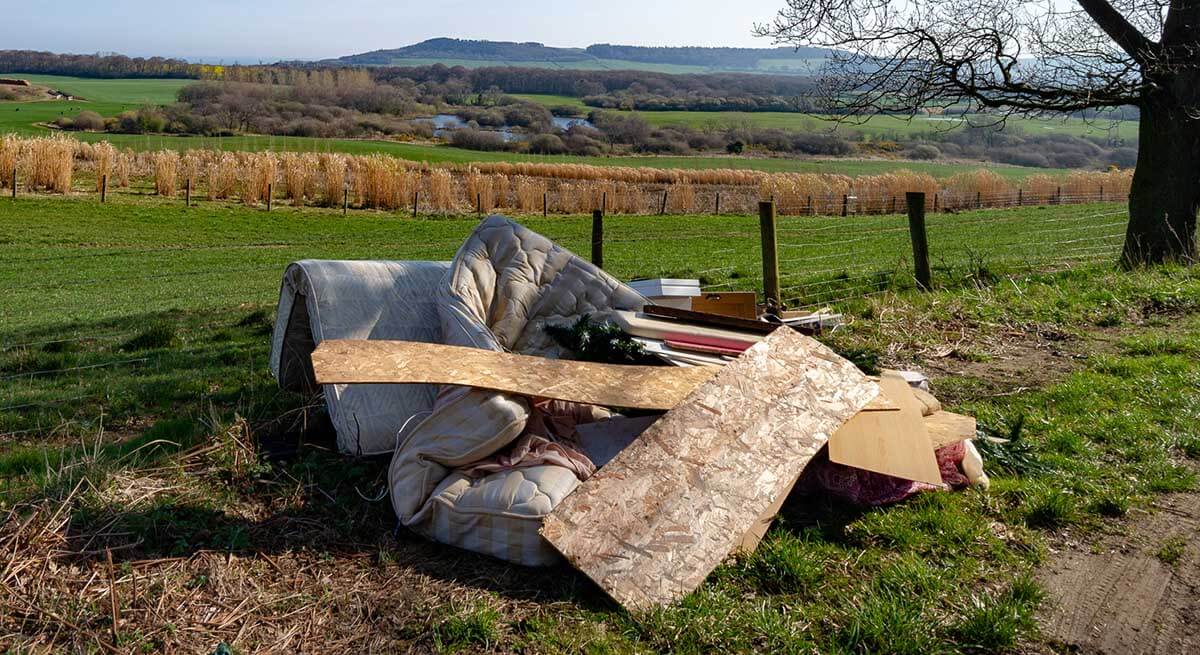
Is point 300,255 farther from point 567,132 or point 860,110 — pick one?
point 567,132

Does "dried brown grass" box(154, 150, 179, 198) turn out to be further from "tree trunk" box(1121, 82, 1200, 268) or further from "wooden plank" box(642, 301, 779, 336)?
"wooden plank" box(642, 301, 779, 336)

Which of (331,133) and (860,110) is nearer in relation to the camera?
(860,110)

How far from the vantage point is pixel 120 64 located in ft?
518

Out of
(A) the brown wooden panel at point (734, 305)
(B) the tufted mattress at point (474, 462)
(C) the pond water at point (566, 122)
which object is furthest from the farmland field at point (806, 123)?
(B) the tufted mattress at point (474, 462)

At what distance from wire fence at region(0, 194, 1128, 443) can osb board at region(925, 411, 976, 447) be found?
4.63 metres

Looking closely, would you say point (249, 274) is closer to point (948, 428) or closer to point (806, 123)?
point (948, 428)

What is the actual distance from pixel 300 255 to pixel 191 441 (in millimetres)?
16831

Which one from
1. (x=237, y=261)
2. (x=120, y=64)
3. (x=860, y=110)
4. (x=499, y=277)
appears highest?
(x=120, y=64)

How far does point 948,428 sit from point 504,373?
2.41 metres

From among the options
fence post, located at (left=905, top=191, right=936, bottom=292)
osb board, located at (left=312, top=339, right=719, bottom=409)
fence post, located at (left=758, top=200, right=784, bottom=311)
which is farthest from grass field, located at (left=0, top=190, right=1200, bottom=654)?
fence post, located at (left=905, top=191, right=936, bottom=292)

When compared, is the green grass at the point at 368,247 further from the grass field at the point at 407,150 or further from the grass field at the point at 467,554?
the grass field at the point at 407,150

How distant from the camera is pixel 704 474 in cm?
430

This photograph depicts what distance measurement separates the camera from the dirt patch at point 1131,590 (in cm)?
355

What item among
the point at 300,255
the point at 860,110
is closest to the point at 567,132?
the point at 300,255
